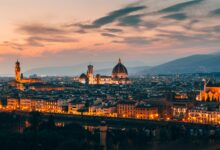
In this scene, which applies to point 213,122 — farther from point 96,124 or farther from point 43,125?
point 43,125

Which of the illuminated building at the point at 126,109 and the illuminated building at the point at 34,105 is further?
the illuminated building at the point at 34,105

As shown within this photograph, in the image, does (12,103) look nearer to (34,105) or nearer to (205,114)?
(34,105)

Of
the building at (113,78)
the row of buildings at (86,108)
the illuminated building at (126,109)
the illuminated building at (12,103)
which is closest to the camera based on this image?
the row of buildings at (86,108)

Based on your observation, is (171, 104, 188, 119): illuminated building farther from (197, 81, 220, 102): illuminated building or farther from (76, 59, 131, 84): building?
(76, 59, 131, 84): building

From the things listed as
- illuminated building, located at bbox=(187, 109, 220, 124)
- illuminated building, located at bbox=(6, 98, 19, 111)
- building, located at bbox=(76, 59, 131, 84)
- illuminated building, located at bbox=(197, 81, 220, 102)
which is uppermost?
building, located at bbox=(76, 59, 131, 84)

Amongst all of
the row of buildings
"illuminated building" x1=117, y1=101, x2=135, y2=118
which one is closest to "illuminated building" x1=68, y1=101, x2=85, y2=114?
the row of buildings

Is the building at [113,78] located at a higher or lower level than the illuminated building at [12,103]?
higher

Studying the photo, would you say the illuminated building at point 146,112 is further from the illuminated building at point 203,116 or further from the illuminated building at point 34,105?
the illuminated building at point 34,105

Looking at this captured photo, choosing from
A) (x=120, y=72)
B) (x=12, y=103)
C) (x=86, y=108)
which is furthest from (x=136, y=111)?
(x=120, y=72)

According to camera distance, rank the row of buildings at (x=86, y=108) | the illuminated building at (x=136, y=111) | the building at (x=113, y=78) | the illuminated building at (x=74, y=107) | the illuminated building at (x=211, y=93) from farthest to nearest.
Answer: the building at (x=113, y=78) < the illuminated building at (x=211, y=93) < the illuminated building at (x=74, y=107) < the row of buildings at (x=86, y=108) < the illuminated building at (x=136, y=111)

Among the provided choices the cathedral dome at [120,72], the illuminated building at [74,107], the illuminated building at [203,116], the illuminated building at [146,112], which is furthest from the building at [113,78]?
the illuminated building at [203,116]

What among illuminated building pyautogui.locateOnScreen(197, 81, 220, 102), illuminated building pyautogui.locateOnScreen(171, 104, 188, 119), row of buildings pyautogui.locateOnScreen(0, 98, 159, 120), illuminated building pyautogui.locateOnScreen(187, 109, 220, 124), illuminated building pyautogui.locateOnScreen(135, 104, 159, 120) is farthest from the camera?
illuminated building pyautogui.locateOnScreen(197, 81, 220, 102)

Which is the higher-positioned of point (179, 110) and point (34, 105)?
point (34, 105)

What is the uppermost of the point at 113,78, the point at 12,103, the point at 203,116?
the point at 113,78
